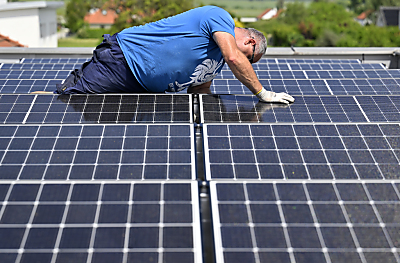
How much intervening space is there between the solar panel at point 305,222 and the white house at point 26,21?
36.1 metres

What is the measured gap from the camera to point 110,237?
2949mm

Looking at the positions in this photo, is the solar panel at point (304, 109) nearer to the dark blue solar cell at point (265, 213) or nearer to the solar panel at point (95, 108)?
the solar panel at point (95, 108)

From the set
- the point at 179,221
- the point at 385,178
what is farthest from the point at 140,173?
the point at 385,178

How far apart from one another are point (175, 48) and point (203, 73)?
56 cm

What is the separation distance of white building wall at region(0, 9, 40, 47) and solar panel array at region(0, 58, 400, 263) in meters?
34.0

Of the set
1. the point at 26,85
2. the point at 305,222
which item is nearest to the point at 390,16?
the point at 26,85

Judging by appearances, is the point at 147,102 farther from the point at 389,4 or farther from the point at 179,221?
the point at 389,4

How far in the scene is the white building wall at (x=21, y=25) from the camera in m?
34.1

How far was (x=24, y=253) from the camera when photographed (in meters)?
2.83

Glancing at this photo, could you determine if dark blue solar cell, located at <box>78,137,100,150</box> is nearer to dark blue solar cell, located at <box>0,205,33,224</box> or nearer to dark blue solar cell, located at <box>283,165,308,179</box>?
dark blue solar cell, located at <box>0,205,33,224</box>

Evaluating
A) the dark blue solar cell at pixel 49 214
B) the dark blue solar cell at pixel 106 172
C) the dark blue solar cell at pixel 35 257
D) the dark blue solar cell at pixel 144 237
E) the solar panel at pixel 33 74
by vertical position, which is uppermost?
the dark blue solar cell at pixel 144 237

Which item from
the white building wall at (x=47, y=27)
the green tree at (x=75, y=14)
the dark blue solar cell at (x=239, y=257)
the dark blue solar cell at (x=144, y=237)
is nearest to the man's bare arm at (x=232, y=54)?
the dark blue solar cell at (x=144, y=237)

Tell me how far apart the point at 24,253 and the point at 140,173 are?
119cm

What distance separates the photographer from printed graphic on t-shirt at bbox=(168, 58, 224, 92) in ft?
17.5
